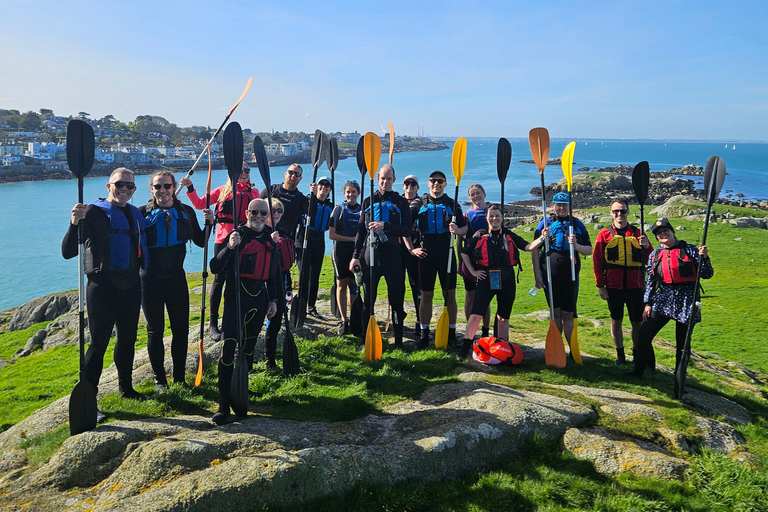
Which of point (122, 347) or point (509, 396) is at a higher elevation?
point (122, 347)

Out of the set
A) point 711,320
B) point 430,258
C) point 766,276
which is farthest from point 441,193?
point 766,276

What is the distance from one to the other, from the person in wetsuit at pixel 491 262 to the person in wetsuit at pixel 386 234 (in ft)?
3.28

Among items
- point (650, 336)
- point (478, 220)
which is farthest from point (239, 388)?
point (650, 336)

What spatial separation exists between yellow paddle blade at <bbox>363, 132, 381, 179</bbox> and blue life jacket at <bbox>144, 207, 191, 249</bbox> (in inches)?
129

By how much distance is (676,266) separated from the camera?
19.8 ft

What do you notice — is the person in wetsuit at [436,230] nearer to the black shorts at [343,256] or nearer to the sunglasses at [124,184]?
the black shorts at [343,256]

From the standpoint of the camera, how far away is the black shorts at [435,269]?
7324 mm

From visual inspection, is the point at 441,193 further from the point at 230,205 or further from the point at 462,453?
the point at 462,453

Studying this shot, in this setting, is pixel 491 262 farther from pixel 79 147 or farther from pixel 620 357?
pixel 79 147

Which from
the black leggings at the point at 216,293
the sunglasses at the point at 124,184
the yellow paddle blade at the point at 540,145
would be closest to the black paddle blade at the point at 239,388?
the black leggings at the point at 216,293

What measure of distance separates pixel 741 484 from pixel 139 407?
573 centimetres

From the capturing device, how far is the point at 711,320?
12.2 m

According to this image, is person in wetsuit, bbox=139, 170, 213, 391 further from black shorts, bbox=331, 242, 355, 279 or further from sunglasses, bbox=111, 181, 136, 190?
black shorts, bbox=331, 242, 355, 279

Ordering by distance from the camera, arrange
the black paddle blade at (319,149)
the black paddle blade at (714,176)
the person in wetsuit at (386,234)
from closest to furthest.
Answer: the black paddle blade at (714,176)
the person in wetsuit at (386,234)
the black paddle blade at (319,149)
